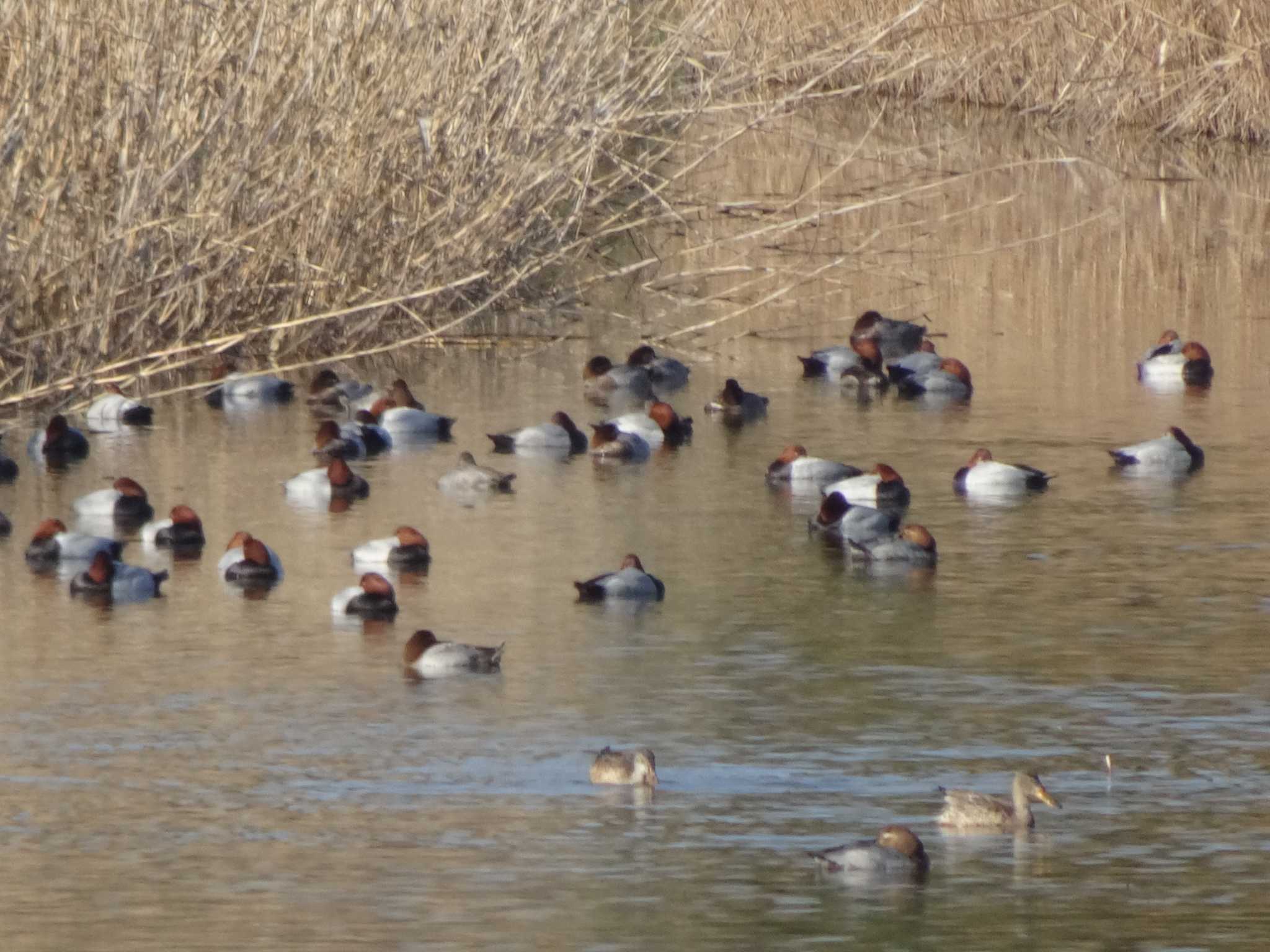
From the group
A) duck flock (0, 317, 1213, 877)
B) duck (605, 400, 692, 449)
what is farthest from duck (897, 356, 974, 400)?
duck (605, 400, 692, 449)

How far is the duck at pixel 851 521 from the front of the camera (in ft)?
35.2

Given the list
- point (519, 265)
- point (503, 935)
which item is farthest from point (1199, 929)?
point (519, 265)

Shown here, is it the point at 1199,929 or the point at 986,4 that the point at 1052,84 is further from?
the point at 1199,929

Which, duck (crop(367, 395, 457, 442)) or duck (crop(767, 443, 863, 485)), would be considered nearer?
duck (crop(767, 443, 863, 485))

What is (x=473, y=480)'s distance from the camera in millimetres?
12000

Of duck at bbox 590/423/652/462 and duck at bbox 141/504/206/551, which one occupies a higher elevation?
duck at bbox 590/423/652/462

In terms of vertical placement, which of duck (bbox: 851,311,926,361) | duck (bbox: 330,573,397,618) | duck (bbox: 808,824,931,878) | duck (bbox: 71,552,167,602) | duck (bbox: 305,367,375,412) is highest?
duck (bbox: 851,311,926,361)

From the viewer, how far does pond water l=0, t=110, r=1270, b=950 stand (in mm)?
6484

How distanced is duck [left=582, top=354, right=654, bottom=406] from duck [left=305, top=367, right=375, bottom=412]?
1.22m

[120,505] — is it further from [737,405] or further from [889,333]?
[889,333]

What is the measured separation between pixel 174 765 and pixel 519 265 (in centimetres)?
901

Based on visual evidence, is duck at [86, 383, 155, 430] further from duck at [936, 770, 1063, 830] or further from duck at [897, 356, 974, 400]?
duck at [936, 770, 1063, 830]

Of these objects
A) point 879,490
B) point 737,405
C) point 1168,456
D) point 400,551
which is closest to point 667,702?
point 400,551

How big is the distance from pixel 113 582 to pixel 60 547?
55cm
